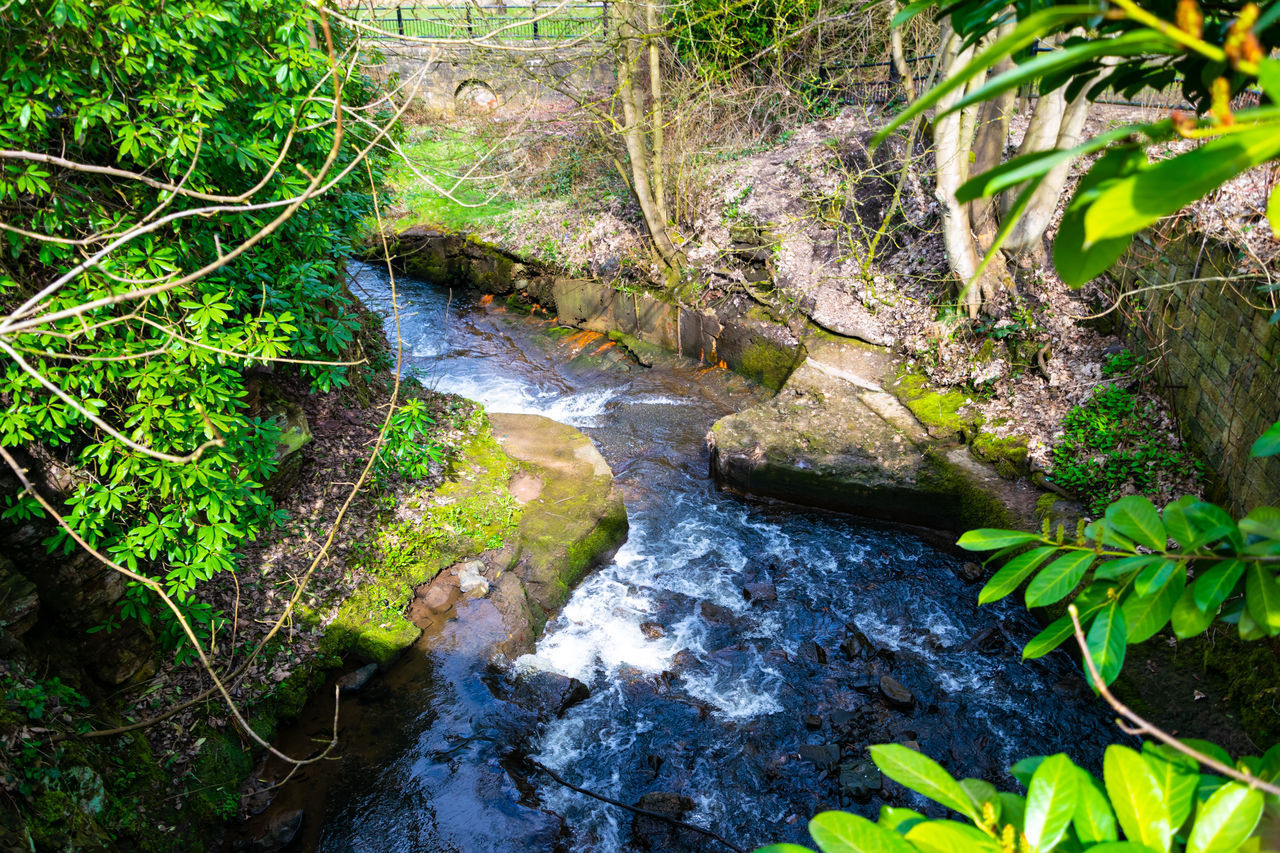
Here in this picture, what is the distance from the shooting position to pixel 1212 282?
5598mm

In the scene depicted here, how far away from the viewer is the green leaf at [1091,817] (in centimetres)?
100

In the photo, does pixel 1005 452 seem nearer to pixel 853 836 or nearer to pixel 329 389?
pixel 329 389

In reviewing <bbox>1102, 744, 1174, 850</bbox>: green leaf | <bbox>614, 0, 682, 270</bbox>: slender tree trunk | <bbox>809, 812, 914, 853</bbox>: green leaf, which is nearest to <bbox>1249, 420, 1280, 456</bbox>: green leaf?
<bbox>1102, 744, 1174, 850</bbox>: green leaf

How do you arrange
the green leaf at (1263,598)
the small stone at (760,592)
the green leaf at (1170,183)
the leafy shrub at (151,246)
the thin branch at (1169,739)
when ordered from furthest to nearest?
the small stone at (760,592) → the leafy shrub at (151,246) → the green leaf at (1263,598) → the thin branch at (1169,739) → the green leaf at (1170,183)

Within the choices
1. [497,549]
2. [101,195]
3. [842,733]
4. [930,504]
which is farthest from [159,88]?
[930,504]

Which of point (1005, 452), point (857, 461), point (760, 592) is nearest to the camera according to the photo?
point (760, 592)

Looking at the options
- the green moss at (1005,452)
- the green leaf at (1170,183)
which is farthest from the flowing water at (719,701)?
the green leaf at (1170,183)

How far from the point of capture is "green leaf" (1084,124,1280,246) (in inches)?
25.8

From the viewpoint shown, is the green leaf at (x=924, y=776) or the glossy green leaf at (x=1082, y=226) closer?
the glossy green leaf at (x=1082, y=226)

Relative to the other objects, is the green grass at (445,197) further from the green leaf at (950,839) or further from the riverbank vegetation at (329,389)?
the green leaf at (950,839)

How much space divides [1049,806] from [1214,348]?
19.8ft

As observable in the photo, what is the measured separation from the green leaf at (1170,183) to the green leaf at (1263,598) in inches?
33.9

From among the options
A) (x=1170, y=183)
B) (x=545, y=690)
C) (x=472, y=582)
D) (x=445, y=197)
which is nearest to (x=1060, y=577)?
(x=1170, y=183)

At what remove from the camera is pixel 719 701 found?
534 centimetres
